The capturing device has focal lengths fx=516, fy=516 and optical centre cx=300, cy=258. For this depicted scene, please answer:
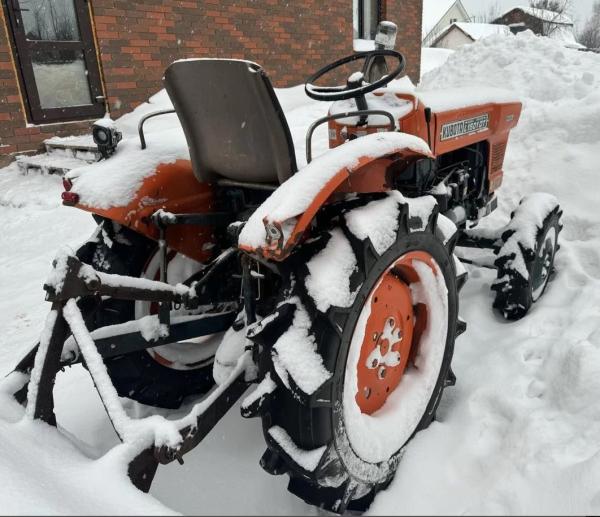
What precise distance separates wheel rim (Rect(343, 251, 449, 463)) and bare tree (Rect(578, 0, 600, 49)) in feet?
150

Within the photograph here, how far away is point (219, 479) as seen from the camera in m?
1.63

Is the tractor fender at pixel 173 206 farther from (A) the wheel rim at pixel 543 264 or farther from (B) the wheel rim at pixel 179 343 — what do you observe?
(A) the wheel rim at pixel 543 264

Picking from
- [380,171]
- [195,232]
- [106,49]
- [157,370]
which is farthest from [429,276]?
[106,49]

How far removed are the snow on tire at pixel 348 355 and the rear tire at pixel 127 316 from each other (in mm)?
761

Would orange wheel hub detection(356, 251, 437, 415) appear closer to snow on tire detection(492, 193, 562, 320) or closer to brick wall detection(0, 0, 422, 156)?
snow on tire detection(492, 193, 562, 320)

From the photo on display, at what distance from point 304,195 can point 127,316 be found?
40.7 inches

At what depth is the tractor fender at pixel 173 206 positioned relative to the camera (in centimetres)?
180

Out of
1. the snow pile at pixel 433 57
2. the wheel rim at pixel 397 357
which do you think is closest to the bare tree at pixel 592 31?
the snow pile at pixel 433 57

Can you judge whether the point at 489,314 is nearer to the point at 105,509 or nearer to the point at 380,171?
the point at 380,171

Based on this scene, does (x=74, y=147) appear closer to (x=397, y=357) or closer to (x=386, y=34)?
(x=386, y=34)

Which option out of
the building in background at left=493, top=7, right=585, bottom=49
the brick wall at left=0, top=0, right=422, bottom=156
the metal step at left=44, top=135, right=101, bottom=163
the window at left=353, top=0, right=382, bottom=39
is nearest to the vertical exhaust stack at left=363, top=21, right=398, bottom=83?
the metal step at left=44, top=135, right=101, bottom=163

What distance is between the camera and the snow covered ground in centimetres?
105

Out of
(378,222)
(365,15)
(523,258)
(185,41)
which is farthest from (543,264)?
(365,15)

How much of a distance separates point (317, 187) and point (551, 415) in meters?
1.13
